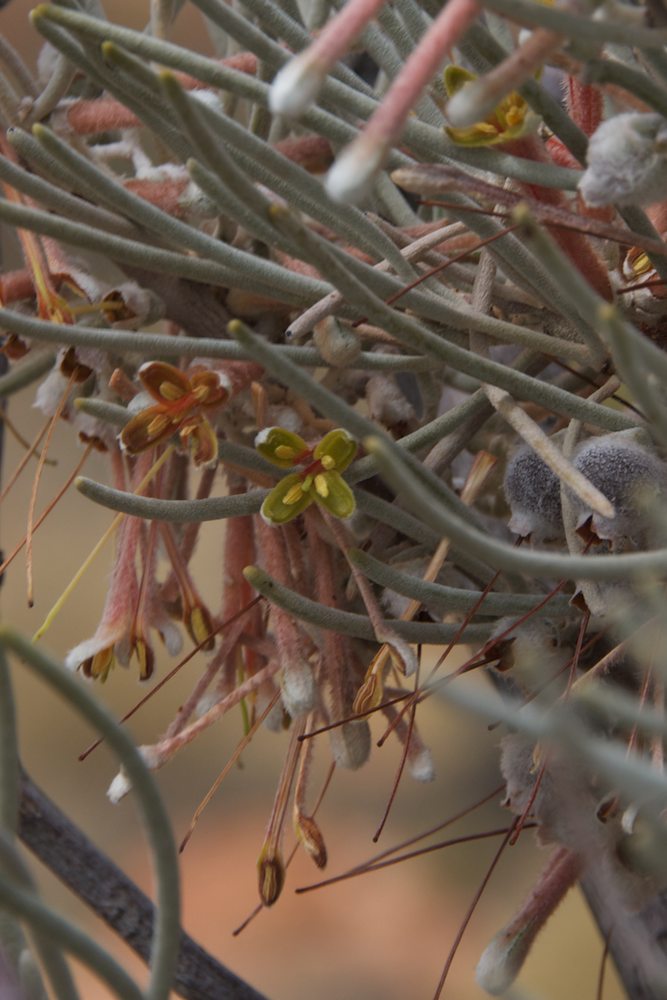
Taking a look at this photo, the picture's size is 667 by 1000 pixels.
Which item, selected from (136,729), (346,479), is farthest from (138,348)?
(136,729)

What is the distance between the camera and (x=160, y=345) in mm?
236

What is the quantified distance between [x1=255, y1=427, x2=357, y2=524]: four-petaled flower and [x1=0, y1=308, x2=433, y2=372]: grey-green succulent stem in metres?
0.02

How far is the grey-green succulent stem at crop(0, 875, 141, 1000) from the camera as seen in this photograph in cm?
15

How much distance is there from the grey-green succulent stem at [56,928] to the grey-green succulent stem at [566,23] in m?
0.14

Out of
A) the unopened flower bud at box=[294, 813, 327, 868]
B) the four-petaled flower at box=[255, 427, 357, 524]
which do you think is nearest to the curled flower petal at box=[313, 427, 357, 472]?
the four-petaled flower at box=[255, 427, 357, 524]

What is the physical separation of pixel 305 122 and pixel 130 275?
0.10 m

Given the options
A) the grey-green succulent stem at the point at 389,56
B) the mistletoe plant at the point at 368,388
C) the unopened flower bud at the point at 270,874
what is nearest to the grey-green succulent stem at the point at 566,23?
the mistletoe plant at the point at 368,388

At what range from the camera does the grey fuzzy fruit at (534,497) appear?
247 mm

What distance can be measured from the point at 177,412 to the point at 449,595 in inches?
2.8

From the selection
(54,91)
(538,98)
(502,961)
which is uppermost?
(54,91)

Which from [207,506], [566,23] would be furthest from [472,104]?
[207,506]

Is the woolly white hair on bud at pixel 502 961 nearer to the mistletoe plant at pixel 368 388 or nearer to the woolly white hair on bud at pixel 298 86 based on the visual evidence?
the mistletoe plant at pixel 368 388

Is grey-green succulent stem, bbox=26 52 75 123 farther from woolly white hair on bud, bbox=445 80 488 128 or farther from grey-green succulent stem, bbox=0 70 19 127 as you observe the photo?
woolly white hair on bud, bbox=445 80 488 128

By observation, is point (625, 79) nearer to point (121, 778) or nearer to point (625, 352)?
point (625, 352)
